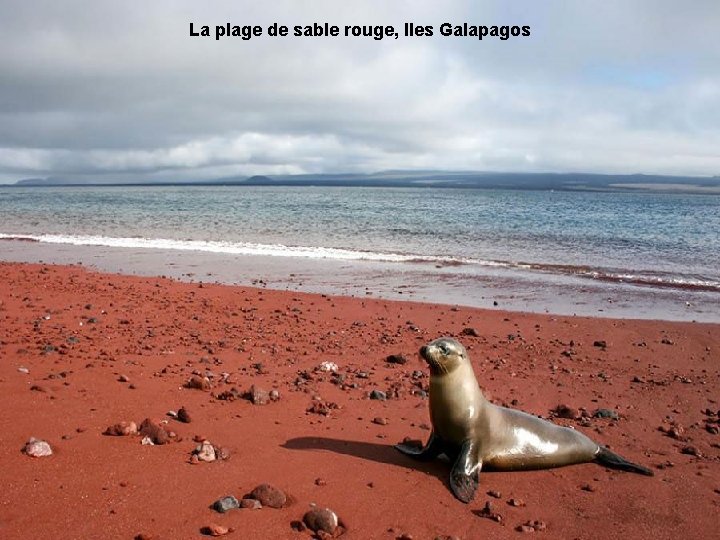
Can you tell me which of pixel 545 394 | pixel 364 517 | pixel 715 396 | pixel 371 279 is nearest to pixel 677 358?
pixel 715 396

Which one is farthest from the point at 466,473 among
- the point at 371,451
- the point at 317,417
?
the point at 317,417

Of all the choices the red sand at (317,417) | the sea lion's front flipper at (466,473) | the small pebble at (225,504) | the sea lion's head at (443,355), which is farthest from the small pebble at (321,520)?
the sea lion's head at (443,355)

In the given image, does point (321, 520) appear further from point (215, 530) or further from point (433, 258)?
point (433, 258)

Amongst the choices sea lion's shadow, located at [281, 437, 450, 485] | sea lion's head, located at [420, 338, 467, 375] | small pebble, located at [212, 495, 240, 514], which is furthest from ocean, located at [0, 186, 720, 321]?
small pebble, located at [212, 495, 240, 514]

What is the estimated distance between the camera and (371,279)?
19.4 meters

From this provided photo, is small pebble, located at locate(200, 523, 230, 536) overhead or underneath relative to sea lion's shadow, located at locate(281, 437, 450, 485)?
overhead

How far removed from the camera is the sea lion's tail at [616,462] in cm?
653

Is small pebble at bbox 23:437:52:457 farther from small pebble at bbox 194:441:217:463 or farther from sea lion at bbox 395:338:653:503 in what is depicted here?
sea lion at bbox 395:338:653:503

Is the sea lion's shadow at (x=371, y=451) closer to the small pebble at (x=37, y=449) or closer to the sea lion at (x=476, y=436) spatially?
the sea lion at (x=476, y=436)

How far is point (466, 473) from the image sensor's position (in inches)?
238

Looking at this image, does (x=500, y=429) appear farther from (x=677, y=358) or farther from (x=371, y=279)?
(x=371, y=279)

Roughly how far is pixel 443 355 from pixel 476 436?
3.05 feet

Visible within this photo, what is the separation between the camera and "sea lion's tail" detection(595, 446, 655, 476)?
653 centimetres

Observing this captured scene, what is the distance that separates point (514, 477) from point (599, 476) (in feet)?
2.94
